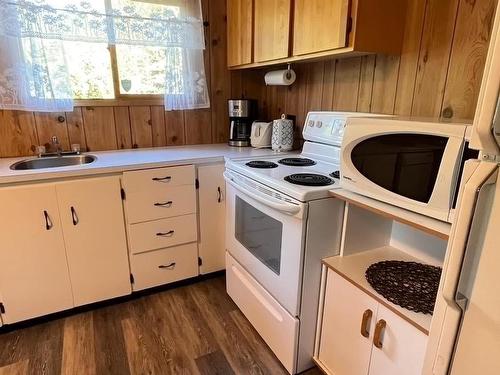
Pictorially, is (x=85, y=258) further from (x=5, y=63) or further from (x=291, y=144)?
(x=291, y=144)

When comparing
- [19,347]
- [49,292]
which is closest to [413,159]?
[49,292]

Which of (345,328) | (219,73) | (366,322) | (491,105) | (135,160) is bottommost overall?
(345,328)

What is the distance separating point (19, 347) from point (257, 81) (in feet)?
7.75

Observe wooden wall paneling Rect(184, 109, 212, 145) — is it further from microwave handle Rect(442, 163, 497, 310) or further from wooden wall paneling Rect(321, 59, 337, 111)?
microwave handle Rect(442, 163, 497, 310)

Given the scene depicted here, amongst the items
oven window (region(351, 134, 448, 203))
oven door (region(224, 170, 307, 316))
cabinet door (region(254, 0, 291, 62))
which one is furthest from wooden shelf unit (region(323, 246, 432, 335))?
cabinet door (region(254, 0, 291, 62))

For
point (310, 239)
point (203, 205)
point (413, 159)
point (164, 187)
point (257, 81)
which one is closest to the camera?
point (413, 159)

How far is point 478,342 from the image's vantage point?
0.65 metres

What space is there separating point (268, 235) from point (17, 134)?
1.70 metres

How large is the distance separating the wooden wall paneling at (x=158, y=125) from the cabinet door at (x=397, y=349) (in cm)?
190

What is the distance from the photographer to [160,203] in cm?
200

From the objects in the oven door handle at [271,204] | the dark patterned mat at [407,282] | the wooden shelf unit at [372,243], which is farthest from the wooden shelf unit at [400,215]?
the dark patterned mat at [407,282]

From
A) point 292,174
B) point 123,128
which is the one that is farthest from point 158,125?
point 292,174

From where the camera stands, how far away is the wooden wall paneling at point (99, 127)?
87.3 inches

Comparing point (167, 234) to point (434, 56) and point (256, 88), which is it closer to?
point (256, 88)
